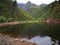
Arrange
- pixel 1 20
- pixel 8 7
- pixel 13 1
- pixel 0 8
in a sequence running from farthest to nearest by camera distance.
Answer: pixel 13 1 → pixel 8 7 → pixel 0 8 → pixel 1 20

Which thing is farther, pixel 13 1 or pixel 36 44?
pixel 13 1

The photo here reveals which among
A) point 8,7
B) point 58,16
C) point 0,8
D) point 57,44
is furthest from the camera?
point 8,7

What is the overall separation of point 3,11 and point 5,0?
11.6m

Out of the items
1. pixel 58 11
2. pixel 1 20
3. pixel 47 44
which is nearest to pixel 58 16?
pixel 58 11

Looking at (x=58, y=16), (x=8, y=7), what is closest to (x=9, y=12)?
(x=8, y=7)

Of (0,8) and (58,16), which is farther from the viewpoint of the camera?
(58,16)

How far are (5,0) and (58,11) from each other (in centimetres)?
3849

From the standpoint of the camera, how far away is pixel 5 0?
126 m

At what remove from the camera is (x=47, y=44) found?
106 feet

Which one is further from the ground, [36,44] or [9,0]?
[9,0]

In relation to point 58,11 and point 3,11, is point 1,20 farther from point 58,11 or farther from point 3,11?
point 58,11

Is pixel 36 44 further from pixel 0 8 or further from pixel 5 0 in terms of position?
pixel 5 0

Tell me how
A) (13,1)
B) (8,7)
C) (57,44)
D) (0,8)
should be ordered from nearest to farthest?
(57,44), (0,8), (8,7), (13,1)

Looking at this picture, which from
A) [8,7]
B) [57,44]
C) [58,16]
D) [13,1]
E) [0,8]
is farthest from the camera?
[13,1]
